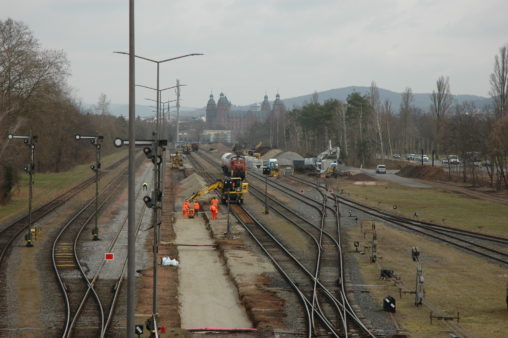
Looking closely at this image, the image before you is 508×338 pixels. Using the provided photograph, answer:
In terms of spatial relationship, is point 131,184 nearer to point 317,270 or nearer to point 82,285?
point 82,285

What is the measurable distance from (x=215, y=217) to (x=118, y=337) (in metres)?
28.2

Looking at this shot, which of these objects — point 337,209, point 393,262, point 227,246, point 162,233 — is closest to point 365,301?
point 393,262

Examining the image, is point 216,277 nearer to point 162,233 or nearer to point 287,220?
point 162,233

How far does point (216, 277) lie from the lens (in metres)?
28.2

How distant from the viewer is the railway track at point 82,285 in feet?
65.8

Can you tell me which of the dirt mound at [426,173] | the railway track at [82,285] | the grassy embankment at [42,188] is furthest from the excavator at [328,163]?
the railway track at [82,285]

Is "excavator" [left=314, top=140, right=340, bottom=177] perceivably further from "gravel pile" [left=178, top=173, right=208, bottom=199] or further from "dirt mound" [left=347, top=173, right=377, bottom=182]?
"gravel pile" [left=178, top=173, right=208, bottom=199]

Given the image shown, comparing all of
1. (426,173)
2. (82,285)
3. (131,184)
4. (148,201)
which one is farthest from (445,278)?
(426,173)

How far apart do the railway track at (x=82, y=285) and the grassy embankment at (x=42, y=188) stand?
11.0m

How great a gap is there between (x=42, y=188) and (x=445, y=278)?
53.1 metres

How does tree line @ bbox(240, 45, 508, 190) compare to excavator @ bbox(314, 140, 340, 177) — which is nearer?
tree line @ bbox(240, 45, 508, 190)

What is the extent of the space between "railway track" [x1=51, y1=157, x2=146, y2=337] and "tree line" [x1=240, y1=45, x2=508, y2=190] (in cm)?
4930

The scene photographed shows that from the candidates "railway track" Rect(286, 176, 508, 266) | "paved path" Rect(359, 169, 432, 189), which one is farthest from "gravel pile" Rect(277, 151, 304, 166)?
"railway track" Rect(286, 176, 508, 266)

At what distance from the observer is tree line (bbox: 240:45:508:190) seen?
81.1 meters
